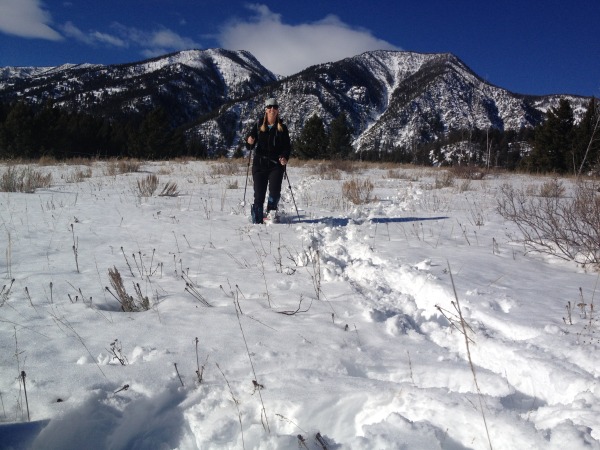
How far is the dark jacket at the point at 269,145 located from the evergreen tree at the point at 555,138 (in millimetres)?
29916

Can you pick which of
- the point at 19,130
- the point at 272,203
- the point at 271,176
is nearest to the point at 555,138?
the point at 271,176

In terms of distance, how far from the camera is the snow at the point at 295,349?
1301 millimetres

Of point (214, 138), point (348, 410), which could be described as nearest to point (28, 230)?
point (348, 410)

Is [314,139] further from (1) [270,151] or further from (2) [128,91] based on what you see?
(2) [128,91]

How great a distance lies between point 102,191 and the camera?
751cm

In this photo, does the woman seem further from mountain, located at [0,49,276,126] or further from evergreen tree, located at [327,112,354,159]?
mountain, located at [0,49,276,126]

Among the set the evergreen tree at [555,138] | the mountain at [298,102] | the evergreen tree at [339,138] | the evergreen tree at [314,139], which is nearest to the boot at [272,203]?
the evergreen tree at [555,138]

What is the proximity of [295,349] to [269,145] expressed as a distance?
431 centimetres

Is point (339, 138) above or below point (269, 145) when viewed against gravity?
above

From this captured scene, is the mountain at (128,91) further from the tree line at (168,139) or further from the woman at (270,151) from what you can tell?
the woman at (270,151)

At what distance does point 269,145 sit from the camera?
5664 millimetres

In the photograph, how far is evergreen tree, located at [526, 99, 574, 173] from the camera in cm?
2866

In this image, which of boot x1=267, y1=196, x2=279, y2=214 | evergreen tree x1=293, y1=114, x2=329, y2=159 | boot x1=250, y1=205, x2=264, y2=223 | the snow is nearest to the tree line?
evergreen tree x1=293, y1=114, x2=329, y2=159

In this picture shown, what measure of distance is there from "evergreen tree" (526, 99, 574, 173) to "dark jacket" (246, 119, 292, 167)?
2992 cm
